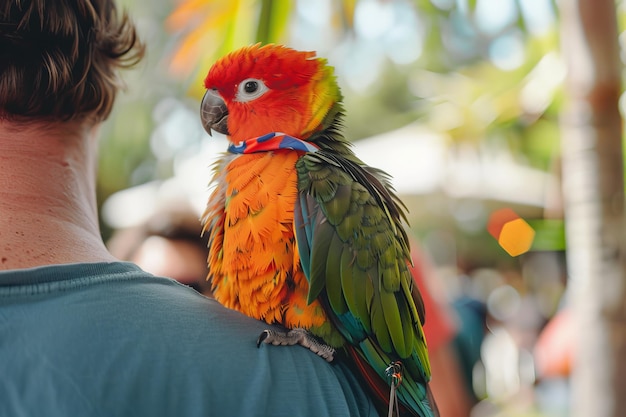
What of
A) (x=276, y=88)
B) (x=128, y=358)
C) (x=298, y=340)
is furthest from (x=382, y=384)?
(x=276, y=88)

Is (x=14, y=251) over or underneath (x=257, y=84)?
underneath

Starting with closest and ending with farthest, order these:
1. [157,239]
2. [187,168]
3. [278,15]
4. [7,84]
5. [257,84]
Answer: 1. [7,84]
2. [257,84]
3. [278,15]
4. [157,239]
5. [187,168]

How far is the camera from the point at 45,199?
0.75 metres

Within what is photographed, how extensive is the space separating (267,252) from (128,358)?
0.25 metres

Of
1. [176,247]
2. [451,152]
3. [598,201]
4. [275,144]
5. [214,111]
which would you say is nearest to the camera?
[275,144]

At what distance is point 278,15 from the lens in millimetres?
1487

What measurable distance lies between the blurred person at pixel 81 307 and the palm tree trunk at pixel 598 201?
0.98 m

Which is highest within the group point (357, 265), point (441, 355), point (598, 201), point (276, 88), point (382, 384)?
point (276, 88)

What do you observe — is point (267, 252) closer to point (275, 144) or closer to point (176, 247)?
point (275, 144)

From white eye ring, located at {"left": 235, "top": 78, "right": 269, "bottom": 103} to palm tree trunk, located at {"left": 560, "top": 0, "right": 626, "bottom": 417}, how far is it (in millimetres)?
935

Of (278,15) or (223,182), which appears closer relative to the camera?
(223,182)

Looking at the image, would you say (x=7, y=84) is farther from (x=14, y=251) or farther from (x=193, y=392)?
(x=193, y=392)

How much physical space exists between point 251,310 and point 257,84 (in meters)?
0.35

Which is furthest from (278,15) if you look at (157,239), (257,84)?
(157,239)
